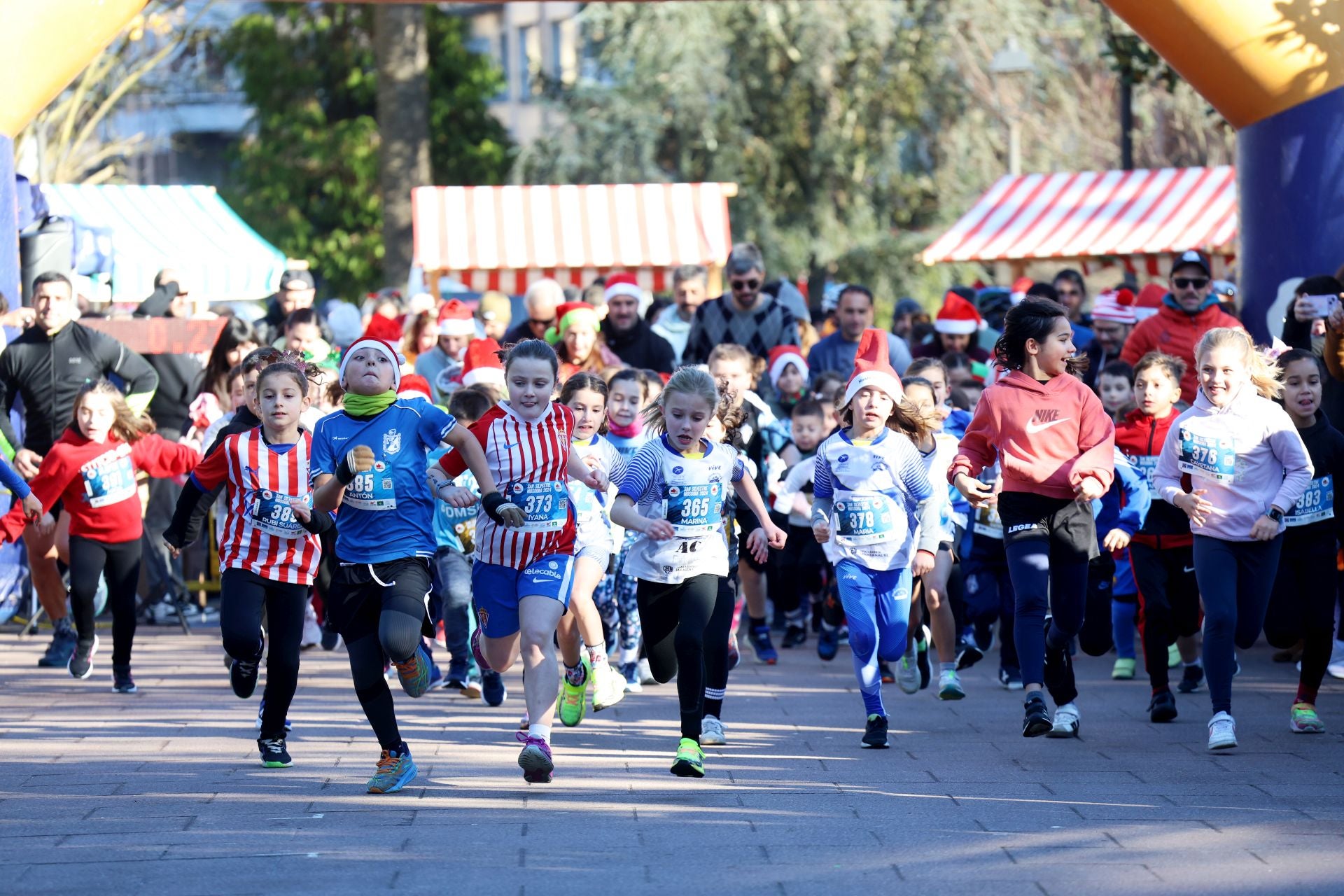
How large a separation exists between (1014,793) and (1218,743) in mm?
1262

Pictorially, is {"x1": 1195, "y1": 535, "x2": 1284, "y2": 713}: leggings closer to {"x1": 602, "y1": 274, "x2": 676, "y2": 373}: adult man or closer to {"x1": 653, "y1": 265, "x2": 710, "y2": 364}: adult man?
{"x1": 602, "y1": 274, "x2": 676, "y2": 373}: adult man

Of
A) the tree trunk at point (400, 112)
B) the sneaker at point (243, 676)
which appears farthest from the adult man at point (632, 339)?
the tree trunk at point (400, 112)

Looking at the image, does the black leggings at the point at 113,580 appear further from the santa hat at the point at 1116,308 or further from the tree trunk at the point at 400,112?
the tree trunk at the point at 400,112

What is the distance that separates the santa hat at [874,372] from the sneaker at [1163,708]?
1849 mm

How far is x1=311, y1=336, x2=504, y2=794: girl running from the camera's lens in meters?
7.05

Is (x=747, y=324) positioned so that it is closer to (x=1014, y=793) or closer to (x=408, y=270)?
(x=1014, y=793)

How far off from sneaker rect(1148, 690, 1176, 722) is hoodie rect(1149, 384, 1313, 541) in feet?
3.29

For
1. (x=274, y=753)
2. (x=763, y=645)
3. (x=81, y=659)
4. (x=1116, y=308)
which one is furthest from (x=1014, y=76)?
(x=274, y=753)

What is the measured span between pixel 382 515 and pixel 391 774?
0.95m

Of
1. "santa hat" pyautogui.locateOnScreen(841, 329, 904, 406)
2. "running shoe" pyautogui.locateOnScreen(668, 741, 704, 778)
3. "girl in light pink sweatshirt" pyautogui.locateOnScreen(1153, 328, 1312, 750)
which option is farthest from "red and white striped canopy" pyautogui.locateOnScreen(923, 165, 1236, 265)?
"running shoe" pyautogui.locateOnScreen(668, 741, 704, 778)

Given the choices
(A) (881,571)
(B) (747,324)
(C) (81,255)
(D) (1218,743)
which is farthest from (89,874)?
(C) (81,255)

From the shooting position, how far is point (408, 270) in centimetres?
2648

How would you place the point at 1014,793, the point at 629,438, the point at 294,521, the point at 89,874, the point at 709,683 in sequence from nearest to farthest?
the point at 89,874, the point at 1014,793, the point at 294,521, the point at 709,683, the point at 629,438

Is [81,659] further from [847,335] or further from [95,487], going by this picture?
[847,335]
